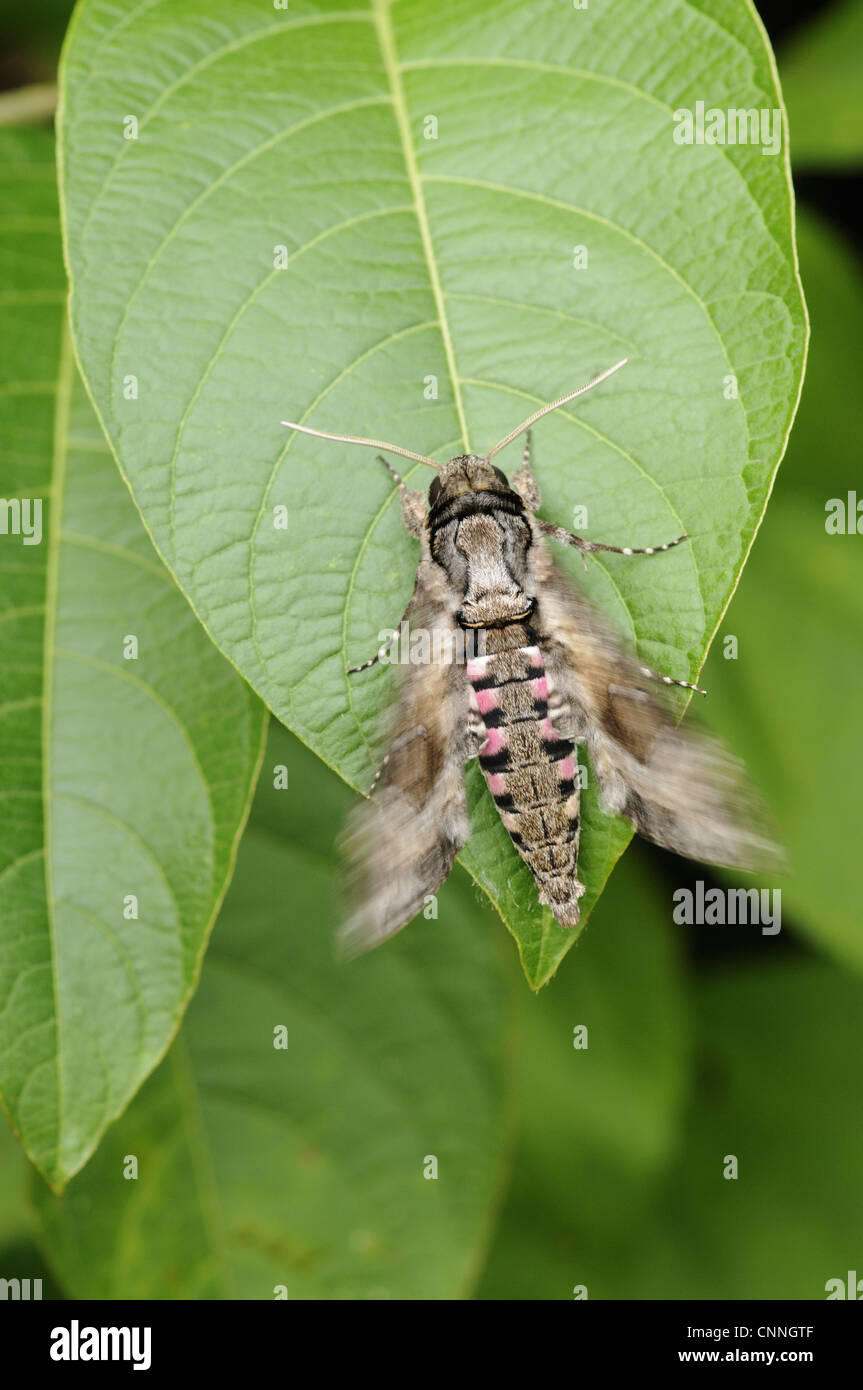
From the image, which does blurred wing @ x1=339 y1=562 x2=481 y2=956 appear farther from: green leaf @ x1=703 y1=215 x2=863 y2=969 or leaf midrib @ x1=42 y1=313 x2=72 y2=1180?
green leaf @ x1=703 y1=215 x2=863 y2=969

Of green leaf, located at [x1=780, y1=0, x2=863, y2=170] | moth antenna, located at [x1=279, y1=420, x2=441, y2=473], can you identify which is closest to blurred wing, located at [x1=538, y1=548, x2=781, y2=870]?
moth antenna, located at [x1=279, y1=420, x2=441, y2=473]

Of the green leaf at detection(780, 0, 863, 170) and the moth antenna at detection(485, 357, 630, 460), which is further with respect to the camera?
the green leaf at detection(780, 0, 863, 170)

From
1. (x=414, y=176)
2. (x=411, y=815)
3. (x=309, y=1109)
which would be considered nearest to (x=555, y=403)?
(x=414, y=176)

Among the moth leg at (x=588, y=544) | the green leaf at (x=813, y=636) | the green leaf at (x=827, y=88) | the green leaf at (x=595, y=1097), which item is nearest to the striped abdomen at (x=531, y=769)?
the moth leg at (x=588, y=544)

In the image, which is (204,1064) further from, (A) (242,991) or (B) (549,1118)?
(B) (549,1118)

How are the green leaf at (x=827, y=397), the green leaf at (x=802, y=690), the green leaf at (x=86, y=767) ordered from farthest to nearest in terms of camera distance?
A: the green leaf at (x=827, y=397) < the green leaf at (x=802, y=690) < the green leaf at (x=86, y=767)

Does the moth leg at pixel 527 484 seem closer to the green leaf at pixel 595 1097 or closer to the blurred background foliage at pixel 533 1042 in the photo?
the blurred background foliage at pixel 533 1042
